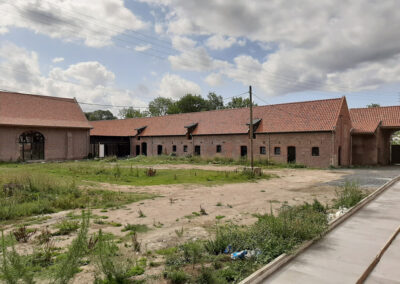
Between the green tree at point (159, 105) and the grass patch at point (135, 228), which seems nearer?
the grass patch at point (135, 228)

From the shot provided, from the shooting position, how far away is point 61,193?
11062mm

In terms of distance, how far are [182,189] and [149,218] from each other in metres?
5.51

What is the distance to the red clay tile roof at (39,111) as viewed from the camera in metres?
30.0

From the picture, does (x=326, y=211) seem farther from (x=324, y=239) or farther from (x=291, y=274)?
(x=291, y=274)

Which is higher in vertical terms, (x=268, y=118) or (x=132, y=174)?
(x=268, y=118)

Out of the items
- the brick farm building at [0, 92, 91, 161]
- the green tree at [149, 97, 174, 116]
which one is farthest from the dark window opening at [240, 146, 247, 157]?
the green tree at [149, 97, 174, 116]

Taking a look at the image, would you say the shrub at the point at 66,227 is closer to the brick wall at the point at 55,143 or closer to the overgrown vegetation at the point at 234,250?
the overgrown vegetation at the point at 234,250

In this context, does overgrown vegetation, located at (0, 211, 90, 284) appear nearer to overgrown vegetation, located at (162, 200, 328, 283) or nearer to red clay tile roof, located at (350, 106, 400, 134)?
overgrown vegetation, located at (162, 200, 328, 283)

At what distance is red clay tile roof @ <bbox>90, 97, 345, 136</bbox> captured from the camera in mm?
28297

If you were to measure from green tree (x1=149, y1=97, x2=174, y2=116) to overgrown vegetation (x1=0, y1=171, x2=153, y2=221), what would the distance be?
2542 inches

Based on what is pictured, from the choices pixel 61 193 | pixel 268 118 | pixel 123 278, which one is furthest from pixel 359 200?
pixel 268 118

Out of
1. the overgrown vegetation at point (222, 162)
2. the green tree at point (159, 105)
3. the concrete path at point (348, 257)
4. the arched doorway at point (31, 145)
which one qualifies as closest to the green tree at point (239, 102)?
the green tree at point (159, 105)

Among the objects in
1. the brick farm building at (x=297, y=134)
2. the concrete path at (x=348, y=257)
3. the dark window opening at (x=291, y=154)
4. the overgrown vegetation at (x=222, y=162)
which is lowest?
the concrete path at (x=348, y=257)

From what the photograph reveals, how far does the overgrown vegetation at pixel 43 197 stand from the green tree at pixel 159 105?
212 feet
